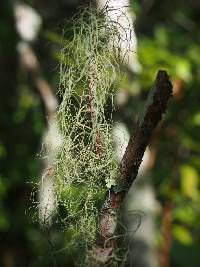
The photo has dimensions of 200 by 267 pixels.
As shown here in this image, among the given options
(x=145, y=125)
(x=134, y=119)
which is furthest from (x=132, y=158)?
(x=134, y=119)

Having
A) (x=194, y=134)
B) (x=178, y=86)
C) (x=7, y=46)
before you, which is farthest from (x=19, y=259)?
(x=178, y=86)

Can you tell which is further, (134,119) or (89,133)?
(134,119)

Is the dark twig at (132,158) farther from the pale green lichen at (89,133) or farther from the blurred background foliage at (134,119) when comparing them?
the blurred background foliage at (134,119)

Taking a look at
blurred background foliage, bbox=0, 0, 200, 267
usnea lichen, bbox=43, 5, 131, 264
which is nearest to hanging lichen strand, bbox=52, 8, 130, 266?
usnea lichen, bbox=43, 5, 131, 264

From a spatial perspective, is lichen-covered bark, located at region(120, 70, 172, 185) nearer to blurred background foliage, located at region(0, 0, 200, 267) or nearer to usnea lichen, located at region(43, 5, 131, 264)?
usnea lichen, located at region(43, 5, 131, 264)

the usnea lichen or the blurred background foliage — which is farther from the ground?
the blurred background foliage

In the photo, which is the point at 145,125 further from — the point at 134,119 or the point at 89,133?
the point at 134,119
